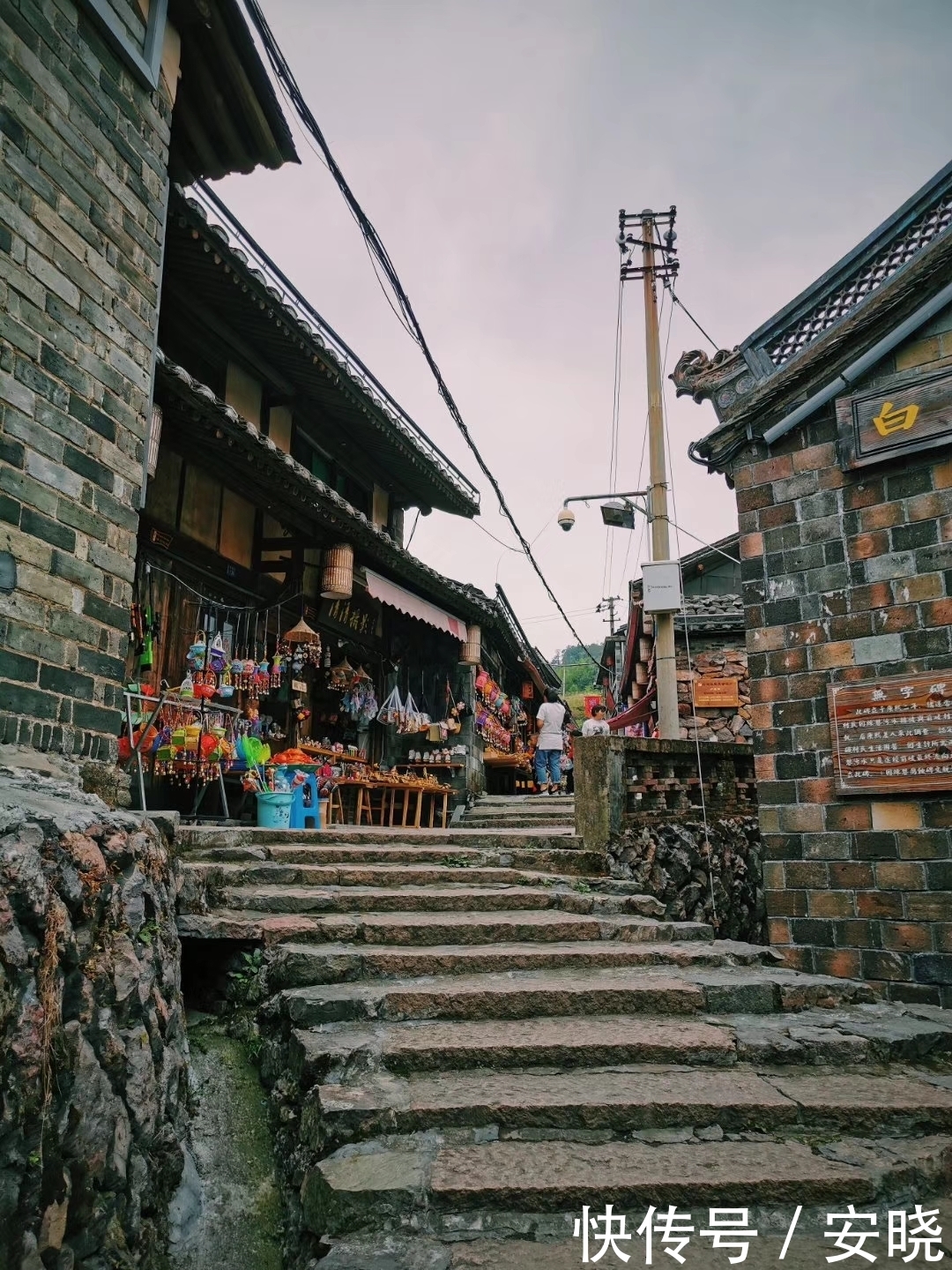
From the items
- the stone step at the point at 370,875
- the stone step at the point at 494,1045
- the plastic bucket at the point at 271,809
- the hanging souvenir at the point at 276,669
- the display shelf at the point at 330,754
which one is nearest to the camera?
the stone step at the point at 494,1045

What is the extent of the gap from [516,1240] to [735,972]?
8.78ft

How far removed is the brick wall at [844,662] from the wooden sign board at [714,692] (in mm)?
9414

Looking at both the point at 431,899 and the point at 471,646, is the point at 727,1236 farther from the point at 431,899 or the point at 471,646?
the point at 471,646

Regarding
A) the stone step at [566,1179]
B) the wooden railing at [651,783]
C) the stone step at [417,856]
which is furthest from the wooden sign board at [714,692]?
the stone step at [566,1179]

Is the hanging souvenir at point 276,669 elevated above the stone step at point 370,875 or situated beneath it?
elevated above

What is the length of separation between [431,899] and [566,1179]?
2.76m

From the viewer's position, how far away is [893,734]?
6.20 meters

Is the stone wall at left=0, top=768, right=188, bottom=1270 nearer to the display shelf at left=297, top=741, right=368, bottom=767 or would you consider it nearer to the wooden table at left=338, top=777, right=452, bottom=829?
the display shelf at left=297, top=741, right=368, bottom=767

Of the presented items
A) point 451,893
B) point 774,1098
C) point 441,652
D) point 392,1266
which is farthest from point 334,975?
point 441,652

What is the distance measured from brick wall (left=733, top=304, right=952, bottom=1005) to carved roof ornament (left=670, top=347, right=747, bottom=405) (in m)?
0.94

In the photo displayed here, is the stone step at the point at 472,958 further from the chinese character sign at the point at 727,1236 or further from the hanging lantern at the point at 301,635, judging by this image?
the hanging lantern at the point at 301,635

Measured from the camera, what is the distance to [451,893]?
6.02m

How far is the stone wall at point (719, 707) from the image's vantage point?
1608 cm

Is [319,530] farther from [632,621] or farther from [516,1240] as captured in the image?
[632,621]
